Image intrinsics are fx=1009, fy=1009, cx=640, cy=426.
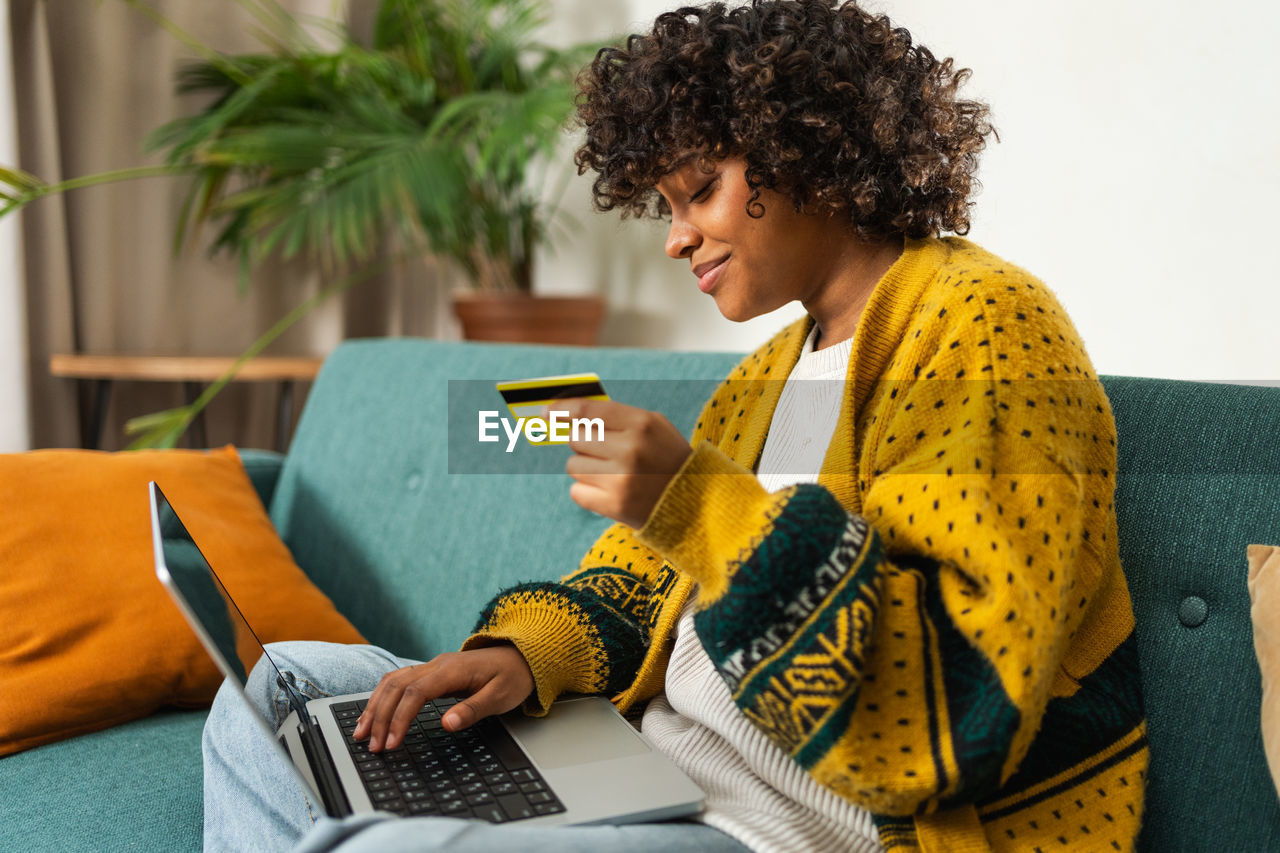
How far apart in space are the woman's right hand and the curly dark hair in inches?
17.9

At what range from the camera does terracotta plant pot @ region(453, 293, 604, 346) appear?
2.19m

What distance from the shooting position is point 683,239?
0.92 meters

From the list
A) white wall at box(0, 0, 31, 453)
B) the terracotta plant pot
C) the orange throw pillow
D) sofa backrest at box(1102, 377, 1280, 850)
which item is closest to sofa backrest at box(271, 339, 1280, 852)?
sofa backrest at box(1102, 377, 1280, 850)

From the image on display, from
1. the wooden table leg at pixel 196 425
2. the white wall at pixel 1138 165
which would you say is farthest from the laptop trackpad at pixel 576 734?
the wooden table leg at pixel 196 425

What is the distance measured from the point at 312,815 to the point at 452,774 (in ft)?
0.40

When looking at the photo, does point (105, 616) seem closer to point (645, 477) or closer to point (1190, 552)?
point (645, 477)

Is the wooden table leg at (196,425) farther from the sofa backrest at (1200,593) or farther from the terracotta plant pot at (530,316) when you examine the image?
the sofa backrest at (1200,593)

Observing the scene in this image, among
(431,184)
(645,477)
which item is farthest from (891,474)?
(431,184)

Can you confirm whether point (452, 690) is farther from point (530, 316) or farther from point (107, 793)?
point (530, 316)

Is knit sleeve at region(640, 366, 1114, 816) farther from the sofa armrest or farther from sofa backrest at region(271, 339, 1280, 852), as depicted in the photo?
the sofa armrest

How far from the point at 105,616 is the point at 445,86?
154cm

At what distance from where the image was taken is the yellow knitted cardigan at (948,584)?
0.63 m

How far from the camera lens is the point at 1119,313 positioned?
1.38 metres

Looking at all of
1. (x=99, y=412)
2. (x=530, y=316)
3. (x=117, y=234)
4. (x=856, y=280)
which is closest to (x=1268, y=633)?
(x=856, y=280)
